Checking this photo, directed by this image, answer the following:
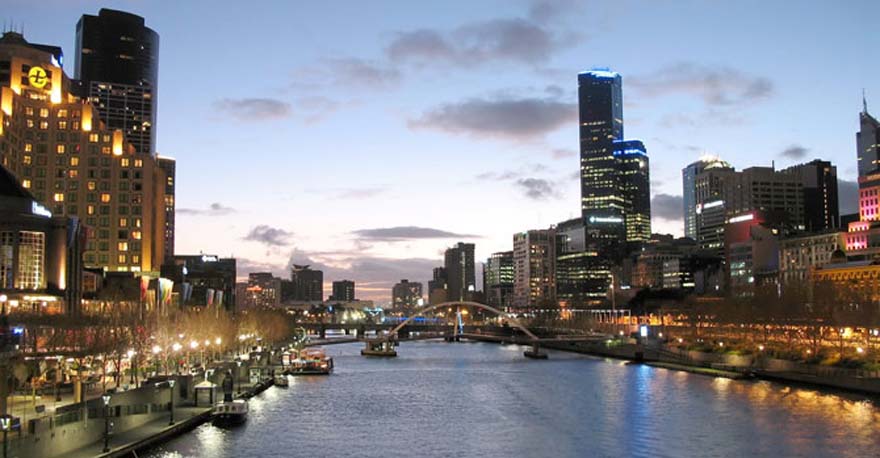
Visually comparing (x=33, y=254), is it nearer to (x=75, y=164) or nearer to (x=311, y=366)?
(x=311, y=366)

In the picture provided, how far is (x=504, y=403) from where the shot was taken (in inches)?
2992

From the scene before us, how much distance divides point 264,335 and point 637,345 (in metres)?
61.3

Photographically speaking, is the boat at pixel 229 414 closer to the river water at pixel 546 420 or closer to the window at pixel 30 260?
the river water at pixel 546 420

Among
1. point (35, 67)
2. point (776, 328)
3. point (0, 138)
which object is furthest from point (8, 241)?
point (776, 328)

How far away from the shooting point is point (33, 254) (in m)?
87.9

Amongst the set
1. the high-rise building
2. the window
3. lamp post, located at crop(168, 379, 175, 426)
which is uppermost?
the high-rise building

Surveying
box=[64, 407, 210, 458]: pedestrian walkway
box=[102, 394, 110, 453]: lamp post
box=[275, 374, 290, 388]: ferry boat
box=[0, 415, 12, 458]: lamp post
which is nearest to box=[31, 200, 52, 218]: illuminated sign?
box=[275, 374, 290, 388]: ferry boat

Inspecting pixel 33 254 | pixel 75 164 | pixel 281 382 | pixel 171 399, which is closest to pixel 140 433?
pixel 171 399

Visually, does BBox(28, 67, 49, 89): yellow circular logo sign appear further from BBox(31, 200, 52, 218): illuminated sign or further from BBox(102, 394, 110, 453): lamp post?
BBox(102, 394, 110, 453): lamp post

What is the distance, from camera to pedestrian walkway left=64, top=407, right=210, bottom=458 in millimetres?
41812

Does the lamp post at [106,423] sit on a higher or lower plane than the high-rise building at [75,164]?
lower

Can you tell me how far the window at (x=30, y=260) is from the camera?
286 ft

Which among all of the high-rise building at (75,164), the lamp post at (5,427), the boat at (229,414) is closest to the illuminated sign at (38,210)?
the high-rise building at (75,164)

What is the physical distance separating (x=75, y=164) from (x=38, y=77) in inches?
522
